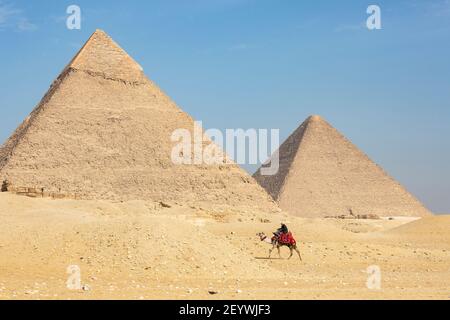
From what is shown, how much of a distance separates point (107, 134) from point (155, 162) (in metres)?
3.36

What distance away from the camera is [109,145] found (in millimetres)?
42625

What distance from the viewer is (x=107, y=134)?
4319 centimetres

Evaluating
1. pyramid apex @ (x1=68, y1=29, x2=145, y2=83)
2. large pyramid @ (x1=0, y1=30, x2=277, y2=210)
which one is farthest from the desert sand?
pyramid apex @ (x1=68, y1=29, x2=145, y2=83)

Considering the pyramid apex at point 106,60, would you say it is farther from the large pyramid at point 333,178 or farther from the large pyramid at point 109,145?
the large pyramid at point 333,178

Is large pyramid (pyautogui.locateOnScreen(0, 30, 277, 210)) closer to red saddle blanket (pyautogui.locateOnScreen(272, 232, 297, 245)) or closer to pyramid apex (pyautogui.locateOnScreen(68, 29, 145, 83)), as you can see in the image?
pyramid apex (pyautogui.locateOnScreen(68, 29, 145, 83))

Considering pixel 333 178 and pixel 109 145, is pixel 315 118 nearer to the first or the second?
pixel 333 178

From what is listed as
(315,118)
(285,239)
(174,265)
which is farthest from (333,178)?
(174,265)

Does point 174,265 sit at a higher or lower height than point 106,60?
lower

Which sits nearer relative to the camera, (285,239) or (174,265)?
(174,265)

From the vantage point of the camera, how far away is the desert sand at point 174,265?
393 inches

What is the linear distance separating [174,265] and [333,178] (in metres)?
51.7

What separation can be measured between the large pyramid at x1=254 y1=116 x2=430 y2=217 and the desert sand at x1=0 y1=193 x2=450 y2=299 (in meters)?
40.5

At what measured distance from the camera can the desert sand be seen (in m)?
9.98
